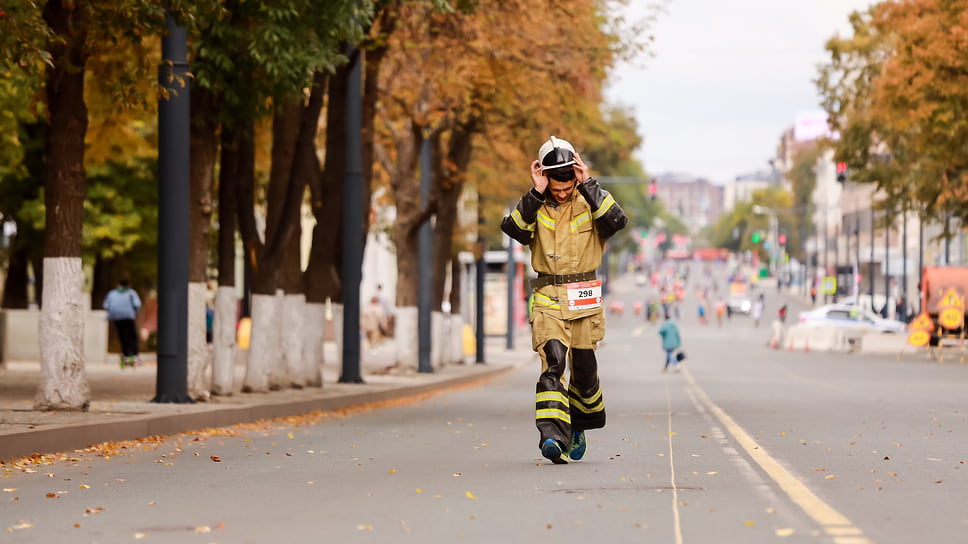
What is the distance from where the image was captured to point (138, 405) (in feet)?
61.4

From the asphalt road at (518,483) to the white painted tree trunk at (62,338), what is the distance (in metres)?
1.70

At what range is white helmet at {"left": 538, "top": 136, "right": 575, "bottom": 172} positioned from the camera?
11.0 metres

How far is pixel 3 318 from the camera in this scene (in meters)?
33.4

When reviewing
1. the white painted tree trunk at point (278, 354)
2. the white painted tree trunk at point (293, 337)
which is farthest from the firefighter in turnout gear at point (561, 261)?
the white painted tree trunk at point (293, 337)

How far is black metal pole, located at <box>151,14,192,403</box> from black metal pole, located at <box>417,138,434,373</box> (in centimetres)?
1647

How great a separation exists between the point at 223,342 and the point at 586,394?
11.1m

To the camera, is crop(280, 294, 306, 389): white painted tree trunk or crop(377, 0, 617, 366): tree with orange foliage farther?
crop(377, 0, 617, 366): tree with orange foliage

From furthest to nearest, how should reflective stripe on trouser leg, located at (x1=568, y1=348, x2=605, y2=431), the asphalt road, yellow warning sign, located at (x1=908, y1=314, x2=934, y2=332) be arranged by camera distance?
1. yellow warning sign, located at (x1=908, y1=314, x2=934, y2=332)
2. reflective stripe on trouser leg, located at (x1=568, y1=348, x2=605, y2=431)
3. the asphalt road

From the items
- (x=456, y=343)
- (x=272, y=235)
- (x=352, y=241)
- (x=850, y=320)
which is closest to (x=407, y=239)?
(x=352, y=241)

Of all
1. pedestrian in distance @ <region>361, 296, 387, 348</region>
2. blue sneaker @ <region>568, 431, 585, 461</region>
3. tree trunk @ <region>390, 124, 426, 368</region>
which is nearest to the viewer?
blue sneaker @ <region>568, 431, 585, 461</region>

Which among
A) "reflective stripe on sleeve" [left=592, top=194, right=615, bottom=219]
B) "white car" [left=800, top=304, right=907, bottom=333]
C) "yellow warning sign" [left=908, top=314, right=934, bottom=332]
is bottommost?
"white car" [left=800, top=304, right=907, bottom=333]

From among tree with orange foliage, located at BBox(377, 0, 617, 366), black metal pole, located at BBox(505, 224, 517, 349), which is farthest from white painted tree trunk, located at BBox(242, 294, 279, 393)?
black metal pole, located at BBox(505, 224, 517, 349)

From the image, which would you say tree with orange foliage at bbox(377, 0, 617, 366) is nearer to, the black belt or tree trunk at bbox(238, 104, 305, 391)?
tree trunk at bbox(238, 104, 305, 391)

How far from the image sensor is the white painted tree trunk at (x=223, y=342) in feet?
70.9
